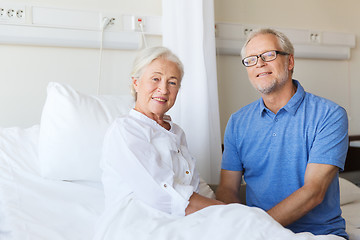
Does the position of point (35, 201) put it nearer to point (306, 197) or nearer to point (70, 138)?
point (70, 138)

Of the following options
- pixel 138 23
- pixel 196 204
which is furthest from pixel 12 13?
pixel 196 204

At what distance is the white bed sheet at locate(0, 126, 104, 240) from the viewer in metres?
1.41

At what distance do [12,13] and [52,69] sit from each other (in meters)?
0.34

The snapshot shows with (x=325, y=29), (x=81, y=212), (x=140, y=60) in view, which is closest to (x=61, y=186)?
(x=81, y=212)

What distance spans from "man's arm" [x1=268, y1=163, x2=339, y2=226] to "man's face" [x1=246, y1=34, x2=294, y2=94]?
1.21ft

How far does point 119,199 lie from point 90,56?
1123 mm

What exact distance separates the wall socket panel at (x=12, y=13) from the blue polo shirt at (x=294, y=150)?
1.24 m

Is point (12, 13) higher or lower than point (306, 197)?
higher

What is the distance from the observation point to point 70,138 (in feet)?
5.32

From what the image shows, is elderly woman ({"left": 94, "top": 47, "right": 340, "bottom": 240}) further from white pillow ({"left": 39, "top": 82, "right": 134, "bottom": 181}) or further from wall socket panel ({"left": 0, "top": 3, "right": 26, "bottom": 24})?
wall socket panel ({"left": 0, "top": 3, "right": 26, "bottom": 24})

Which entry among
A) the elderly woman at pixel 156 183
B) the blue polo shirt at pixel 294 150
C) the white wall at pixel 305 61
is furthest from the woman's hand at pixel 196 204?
the white wall at pixel 305 61

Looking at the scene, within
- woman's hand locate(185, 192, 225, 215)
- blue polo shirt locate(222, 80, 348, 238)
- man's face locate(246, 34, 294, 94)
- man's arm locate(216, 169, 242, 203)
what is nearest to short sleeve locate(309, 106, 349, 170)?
blue polo shirt locate(222, 80, 348, 238)

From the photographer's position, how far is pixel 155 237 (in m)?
1.14

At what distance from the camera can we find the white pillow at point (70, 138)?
162cm
